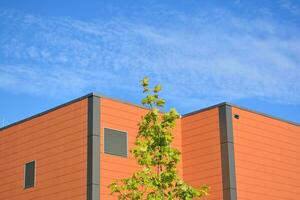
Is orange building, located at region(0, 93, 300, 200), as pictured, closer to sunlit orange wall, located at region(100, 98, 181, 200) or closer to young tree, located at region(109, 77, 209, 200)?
sunlit orange wall, located at region(100, 98, 181, 200)

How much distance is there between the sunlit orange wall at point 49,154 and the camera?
31.1 m

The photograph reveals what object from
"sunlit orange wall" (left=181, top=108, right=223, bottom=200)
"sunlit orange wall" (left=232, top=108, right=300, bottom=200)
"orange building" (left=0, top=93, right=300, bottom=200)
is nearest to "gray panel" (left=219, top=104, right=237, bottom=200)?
"orange building" (left=0, top=93, right=300, bottom=200)

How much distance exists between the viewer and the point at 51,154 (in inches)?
1286

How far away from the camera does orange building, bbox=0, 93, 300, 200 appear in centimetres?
3091

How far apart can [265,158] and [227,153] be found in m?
3.20

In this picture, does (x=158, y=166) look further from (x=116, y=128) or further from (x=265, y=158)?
(x=265, y=158)

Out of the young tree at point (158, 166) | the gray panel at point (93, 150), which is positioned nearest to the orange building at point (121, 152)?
the gray panel at point (93, 150)

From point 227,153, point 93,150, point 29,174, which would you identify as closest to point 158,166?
point 93,150

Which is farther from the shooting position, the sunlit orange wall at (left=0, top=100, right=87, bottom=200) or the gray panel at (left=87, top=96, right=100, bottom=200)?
the sunlit orange wall at (left=0, top=100, right=87, bottom=200)

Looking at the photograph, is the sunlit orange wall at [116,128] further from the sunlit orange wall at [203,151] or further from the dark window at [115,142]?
the sunlit orange wall at [203,151]

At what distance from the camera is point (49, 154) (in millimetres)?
32750

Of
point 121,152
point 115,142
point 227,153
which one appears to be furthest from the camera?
point 227,153

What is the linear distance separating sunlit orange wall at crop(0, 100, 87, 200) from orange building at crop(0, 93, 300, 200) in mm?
48

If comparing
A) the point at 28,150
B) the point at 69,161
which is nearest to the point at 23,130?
the point at 28,150
